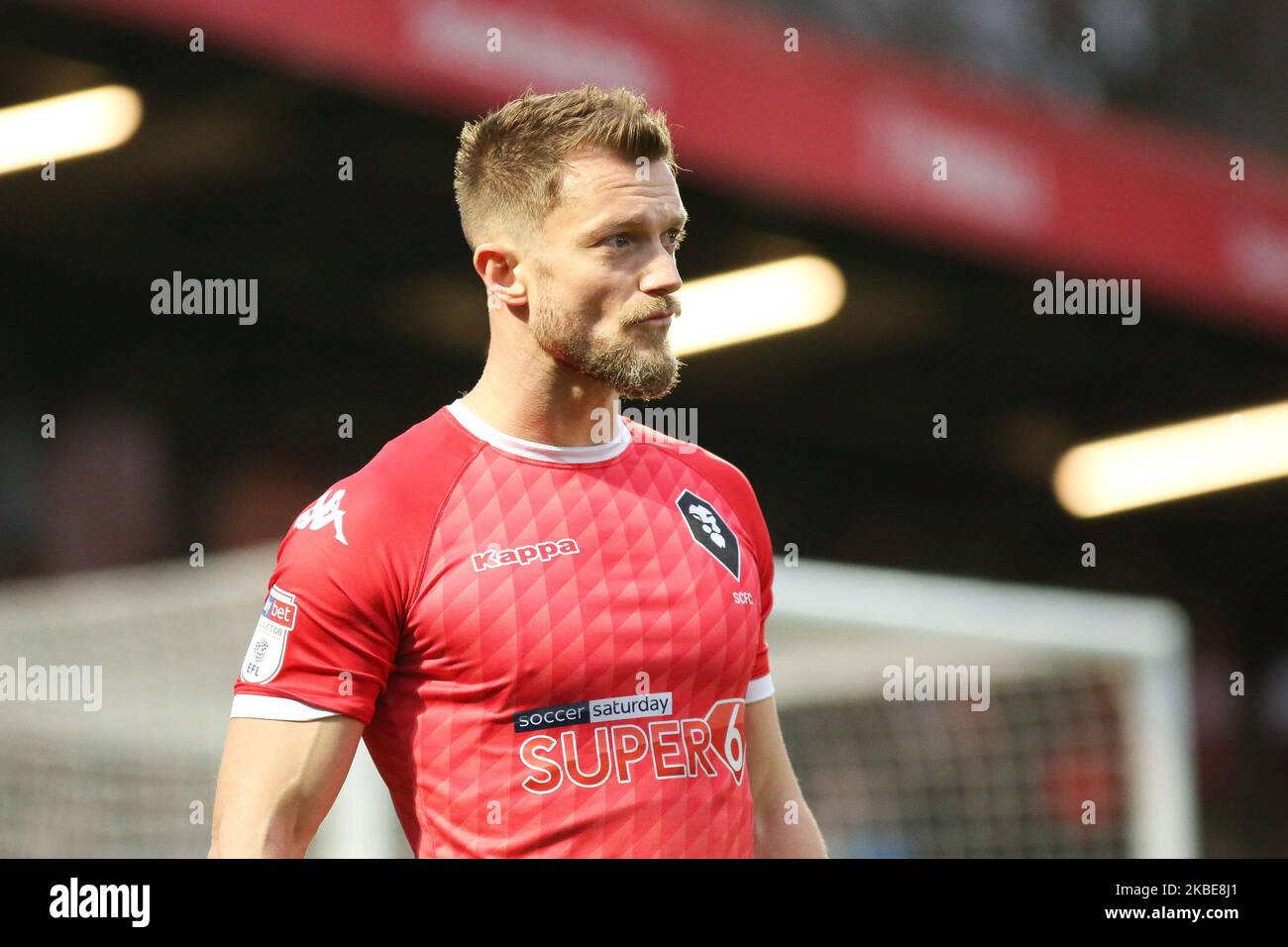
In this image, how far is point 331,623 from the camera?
292cm

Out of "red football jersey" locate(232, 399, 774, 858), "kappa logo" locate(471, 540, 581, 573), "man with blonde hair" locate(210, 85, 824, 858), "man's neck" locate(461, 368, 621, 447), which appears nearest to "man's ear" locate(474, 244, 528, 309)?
"man with blonde hair" locate(210, 85, 824, 858)

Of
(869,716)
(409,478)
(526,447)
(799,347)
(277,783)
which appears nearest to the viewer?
(277,783)

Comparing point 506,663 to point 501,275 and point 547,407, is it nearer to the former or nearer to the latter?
point 547,407

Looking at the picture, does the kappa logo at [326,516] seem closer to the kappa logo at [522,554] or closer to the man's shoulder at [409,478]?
the man's shoulder at [409,478]

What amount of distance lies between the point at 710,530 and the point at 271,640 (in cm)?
83

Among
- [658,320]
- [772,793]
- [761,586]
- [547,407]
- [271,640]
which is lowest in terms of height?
[772,793]

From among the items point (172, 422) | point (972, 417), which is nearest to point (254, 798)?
point (172, 422)

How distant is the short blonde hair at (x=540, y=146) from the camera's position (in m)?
3.25

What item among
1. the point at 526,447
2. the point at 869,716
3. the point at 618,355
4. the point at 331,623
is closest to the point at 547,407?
the point at 526,447

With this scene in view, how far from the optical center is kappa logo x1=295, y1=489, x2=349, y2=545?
2.99 metres

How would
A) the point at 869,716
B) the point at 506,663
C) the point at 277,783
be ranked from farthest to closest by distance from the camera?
the point at 869,716 → the point at 506,663 → the point at 277,783

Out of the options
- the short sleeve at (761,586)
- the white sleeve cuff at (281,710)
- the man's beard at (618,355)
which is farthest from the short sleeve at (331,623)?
the short sleeve at (761,586)
